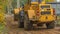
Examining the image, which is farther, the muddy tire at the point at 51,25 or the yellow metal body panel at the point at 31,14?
the muddy tire at the point at 51,25

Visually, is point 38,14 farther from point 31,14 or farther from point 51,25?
point 51,25

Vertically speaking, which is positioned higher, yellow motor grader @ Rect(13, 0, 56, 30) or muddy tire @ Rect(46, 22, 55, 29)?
yellow motor grader @ Rect(13, 0, 56, 30)

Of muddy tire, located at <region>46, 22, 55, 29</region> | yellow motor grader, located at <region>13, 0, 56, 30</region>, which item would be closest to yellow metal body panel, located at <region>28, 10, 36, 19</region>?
yellow motor grader, located at <region>13, 0, 56, 30</region>

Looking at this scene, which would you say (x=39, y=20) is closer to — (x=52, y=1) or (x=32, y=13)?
(x=32, y=13)

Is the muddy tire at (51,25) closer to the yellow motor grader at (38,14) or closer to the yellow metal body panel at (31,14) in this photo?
the yellow motor grader at (38,14)

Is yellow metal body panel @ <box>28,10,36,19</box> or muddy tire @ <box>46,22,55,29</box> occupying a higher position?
yellow metal body panel @ <box>28,10,36,19</box>

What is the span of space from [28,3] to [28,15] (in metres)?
1.36

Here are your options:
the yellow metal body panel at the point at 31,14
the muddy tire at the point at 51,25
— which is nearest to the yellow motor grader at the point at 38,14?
the yellow metal body panel at the point at 31,14

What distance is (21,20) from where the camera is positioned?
1694 centimetres

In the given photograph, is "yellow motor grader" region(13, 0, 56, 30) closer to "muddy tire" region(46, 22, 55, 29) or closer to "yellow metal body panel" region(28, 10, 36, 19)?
"yellow metal body panel" region(28, 10, 36, 19)

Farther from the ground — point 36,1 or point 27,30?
point 36,1

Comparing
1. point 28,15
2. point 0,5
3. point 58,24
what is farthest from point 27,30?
point 0,5

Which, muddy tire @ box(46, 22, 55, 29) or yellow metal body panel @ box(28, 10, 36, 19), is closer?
yellow metal body panel @ box(28, 10, 36, 19)

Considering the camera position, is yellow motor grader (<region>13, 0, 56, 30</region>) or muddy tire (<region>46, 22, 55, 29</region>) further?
muddy tire (<region>46, 22, 55, 29</region>)
